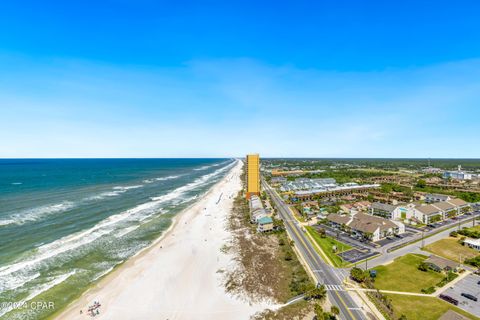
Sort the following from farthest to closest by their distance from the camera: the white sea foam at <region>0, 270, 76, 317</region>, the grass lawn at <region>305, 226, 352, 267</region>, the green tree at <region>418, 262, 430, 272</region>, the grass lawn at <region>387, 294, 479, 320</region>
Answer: the grass lawn at <region>305, 226, 352, 267</region>, the green tree at <region>418, 262, 430, 272</region>, the white sea foam at <region>0, 270, 76, 317</region>, the grass lawn at <region>387, 294, 479, 320</region>

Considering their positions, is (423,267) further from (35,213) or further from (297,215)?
(35,213)

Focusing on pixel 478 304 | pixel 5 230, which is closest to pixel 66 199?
pixel 5 230

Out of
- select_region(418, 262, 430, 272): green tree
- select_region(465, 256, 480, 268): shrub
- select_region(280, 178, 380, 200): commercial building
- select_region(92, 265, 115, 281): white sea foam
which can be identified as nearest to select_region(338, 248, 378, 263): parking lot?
select_region(418, 262, 430, 272): green tree

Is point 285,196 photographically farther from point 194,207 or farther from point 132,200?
point 132,200

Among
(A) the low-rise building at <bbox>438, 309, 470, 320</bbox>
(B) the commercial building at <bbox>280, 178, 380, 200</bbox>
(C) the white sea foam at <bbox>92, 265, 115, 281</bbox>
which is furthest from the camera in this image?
(B) the commercial building at <bbox>280, 178, 380, 200</bbox>

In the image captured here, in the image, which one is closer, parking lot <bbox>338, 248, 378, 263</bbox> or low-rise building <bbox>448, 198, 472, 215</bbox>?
parking lot <bbox>338, 248, 378, 263</bbox>

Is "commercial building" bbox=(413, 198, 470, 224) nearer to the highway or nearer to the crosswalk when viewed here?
the highway
